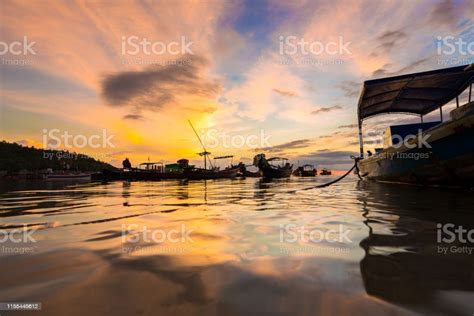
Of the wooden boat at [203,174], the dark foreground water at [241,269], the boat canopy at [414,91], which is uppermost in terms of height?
the boat canopy at [414,91]

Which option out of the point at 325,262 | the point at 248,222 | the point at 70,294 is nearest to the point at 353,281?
the point at 325,262

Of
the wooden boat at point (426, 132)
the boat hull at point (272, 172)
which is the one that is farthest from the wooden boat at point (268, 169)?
the wooden boat at point (426, 132)

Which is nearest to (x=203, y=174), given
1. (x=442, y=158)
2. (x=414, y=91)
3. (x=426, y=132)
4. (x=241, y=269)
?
(x=414, y=91)

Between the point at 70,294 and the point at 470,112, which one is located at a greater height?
the point at 470,112

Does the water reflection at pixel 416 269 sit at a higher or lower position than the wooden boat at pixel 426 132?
lower

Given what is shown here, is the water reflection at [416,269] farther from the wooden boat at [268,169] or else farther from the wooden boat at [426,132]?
the wooden boat at [268,169]

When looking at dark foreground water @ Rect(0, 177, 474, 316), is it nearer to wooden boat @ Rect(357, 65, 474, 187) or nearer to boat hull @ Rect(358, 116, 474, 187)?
boat hull @ Rect(358, 116, 474, 187)

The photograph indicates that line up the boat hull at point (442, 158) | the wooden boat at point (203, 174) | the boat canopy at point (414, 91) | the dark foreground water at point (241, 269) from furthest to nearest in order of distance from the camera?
the wooden boat at point (203, 174) < the boat canopy at point (414, 91) < the boat hull at point (442, 158) < the dark foreground water at point (241, 269)

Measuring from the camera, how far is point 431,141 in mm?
10367

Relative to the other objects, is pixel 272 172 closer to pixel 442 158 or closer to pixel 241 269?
pixel 442 158

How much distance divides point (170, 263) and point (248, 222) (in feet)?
7.99

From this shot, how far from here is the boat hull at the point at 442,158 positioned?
362 inches

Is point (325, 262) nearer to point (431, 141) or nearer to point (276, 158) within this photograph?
point (431, 141)

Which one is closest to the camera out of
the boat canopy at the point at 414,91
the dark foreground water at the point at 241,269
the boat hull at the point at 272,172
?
the dark foreground water at the point at 241,269
